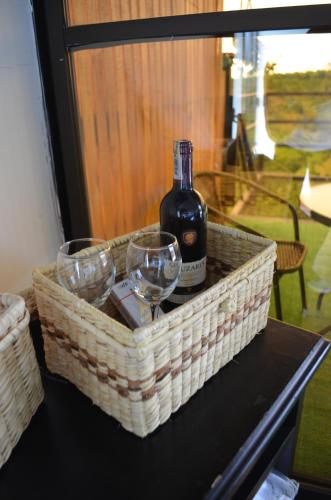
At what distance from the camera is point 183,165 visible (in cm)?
63

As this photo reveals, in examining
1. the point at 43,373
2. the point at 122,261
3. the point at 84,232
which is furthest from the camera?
the point at 84,232

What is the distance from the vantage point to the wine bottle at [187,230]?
666 mm

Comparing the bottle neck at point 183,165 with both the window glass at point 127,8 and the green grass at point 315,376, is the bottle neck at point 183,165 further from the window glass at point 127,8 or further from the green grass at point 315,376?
the green grass at point 315,376

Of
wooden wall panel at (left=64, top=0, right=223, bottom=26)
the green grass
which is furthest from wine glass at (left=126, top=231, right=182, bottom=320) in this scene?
the green grass

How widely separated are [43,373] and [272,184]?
181 centimetres

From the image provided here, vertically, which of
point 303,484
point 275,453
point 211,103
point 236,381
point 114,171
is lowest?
point 303,484

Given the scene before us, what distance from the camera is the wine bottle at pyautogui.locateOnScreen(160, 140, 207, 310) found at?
0.67 meters

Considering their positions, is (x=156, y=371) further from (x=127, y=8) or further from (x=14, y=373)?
(x=127, y=8)

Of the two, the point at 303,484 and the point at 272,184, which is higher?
the point at 272,184

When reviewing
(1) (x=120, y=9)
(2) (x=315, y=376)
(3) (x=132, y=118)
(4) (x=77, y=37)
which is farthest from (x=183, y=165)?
(2) (x=315, y=376)

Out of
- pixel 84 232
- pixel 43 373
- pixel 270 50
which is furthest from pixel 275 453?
pixel 270 50

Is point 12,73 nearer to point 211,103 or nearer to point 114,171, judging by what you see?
point 114,171

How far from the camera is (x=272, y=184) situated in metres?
2.16

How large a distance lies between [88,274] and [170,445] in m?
0.27
